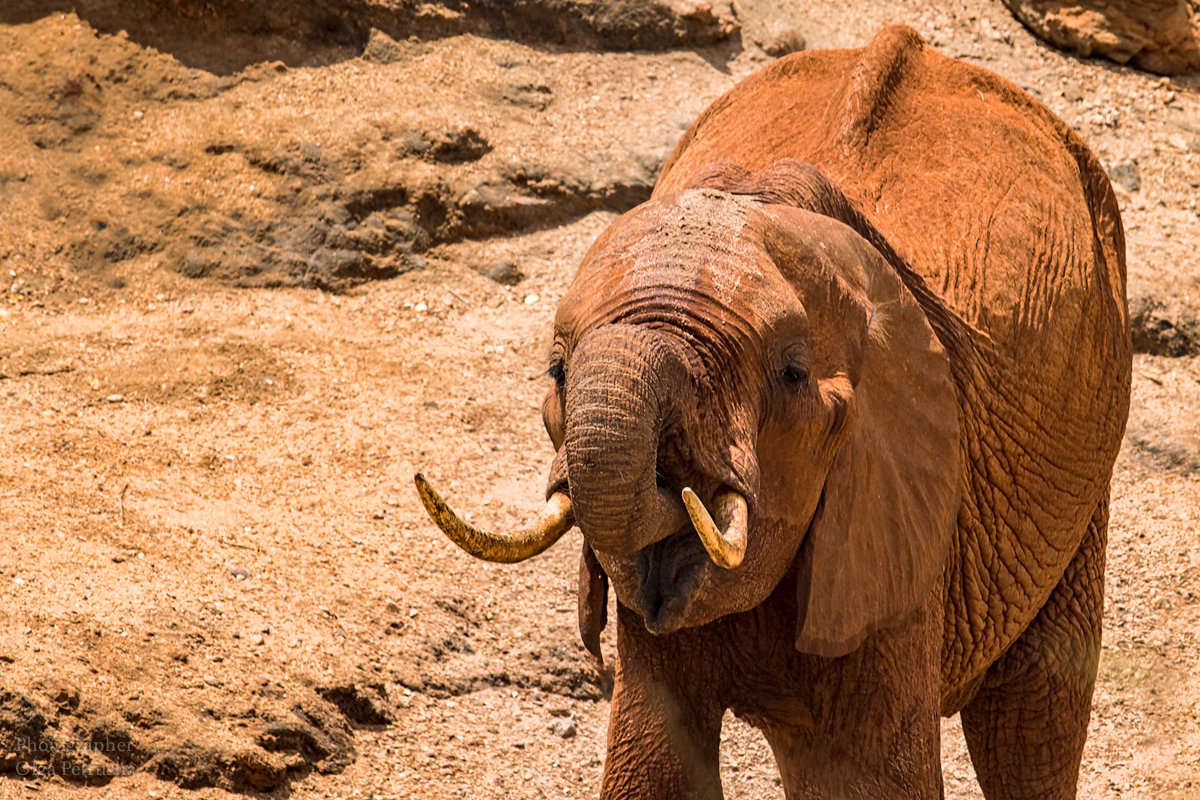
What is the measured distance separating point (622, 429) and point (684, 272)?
0.44 metres

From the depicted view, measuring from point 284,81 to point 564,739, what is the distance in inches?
179

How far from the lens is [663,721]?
4.11 metres

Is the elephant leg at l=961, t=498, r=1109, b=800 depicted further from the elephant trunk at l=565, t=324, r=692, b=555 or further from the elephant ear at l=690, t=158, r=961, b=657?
the elephant trunk at l=565, t=324, r=692, b=555

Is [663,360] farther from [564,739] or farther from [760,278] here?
[564,739]

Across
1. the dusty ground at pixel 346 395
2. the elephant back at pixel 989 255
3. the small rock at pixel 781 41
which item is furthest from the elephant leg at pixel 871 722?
the small rock at pixel 781 41

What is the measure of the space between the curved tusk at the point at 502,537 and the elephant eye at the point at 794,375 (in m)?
0.50

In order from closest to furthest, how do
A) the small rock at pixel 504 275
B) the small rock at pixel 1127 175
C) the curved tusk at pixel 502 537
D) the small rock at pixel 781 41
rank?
the curved tusk at pixel 502 537, the small rock at pixel 504 275, the small rock at pixel 1127 175, the small rock at pixel 781 41

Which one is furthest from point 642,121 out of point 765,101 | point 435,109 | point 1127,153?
point 765,101

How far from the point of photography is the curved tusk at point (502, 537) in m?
3.32

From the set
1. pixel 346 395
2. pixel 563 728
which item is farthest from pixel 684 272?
pixel 346 395

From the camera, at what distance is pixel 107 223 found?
8.47 metres

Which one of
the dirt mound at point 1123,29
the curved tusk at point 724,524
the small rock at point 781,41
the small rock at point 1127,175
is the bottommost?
the small rock at point 1127,175

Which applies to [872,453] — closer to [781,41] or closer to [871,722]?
[871,722]

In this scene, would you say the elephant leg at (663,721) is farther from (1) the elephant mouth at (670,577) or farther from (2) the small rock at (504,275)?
(2) the small rock at (504,275)
